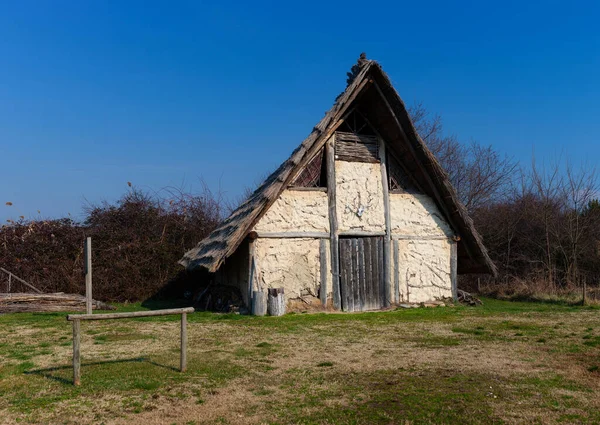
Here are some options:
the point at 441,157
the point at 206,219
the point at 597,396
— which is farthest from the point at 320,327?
the point at 441,157

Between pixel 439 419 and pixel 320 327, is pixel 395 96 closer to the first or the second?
pixel 320 327

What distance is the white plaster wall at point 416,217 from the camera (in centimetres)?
1322

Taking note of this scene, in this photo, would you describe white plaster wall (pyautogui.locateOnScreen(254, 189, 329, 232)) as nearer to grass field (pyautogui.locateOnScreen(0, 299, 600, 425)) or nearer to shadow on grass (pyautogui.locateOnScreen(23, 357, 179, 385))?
grass field (pyautogui.locateOnScreen(0, 299, 600, 425))

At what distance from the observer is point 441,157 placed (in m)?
24.6

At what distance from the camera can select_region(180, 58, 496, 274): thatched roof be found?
1136 centimetres

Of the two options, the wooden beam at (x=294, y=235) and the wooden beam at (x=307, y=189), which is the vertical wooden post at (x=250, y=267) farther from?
the wooden beam at (x=307, y=189)

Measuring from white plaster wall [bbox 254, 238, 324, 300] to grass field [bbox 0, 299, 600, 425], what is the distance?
4.58ft

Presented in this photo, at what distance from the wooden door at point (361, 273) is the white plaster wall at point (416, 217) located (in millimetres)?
703

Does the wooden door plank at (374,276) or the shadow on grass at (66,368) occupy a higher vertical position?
the wooden door plank at (374,276)

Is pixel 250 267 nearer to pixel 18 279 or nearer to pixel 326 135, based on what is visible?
pixel 326 135

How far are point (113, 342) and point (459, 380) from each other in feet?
18.1

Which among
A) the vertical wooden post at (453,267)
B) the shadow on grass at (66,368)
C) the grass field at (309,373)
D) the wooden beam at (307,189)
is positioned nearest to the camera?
the grass field at (309,373)

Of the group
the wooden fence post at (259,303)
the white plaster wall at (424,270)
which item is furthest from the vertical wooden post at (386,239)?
the wooden fence post at (259,303)

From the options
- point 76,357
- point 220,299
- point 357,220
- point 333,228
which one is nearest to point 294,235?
point 333,228
